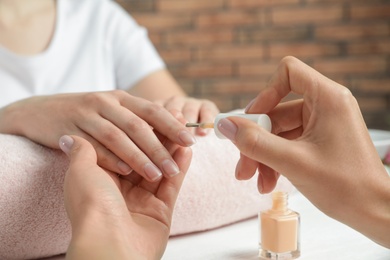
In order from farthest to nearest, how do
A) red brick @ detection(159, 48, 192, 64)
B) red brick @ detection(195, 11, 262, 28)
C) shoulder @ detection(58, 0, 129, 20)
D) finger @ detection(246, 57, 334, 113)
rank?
red brick @ detection(159, 48, 192, 64)
red brick @ detection(195, 11, 262, 28)
shoulder @ detection(58, 0, 129, 20)
finger @ detection(246, 57, 334, 113)

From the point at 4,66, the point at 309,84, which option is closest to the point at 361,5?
the point at 4,66

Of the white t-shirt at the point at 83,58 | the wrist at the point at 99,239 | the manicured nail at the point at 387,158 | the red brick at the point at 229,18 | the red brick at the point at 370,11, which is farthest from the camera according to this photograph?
the red brick at the point at 229,18

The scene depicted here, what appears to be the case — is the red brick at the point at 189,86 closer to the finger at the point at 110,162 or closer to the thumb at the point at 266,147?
the finger at the point at 110,162

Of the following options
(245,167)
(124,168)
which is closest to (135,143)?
(124,168)

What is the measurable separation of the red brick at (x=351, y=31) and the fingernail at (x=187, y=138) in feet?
7.39

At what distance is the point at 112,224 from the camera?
2.15ft

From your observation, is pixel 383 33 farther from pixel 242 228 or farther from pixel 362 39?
pixel 242 228

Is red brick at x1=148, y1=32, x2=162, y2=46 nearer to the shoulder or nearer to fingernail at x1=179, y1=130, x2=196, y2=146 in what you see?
the shoulder

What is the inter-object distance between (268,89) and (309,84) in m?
0.09

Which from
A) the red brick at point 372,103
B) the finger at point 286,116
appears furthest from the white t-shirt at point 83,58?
the red brick at point 372,103

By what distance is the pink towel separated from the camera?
80cm

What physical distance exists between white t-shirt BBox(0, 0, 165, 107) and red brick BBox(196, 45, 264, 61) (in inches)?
50.4

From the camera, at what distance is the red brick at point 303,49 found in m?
2.94

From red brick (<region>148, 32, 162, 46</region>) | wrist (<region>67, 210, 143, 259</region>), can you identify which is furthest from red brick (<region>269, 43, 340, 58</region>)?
wrist (<region>67, 210, 143, 259</region>)
